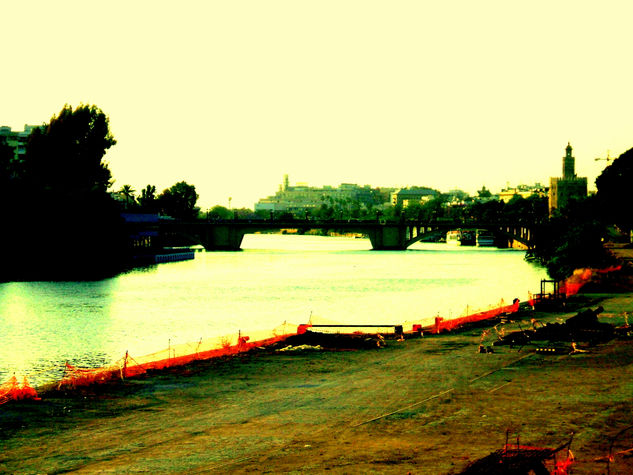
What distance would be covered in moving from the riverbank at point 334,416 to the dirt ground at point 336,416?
0.05m

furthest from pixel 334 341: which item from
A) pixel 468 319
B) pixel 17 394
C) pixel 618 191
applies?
pixel 618 191

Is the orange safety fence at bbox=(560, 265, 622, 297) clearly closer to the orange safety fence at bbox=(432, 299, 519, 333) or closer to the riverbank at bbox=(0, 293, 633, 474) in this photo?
the orange safety fence at bbox=(432, 299, 519, 333)

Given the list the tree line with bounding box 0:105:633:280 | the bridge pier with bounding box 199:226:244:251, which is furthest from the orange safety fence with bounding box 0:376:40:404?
the bridge pier with bounding box 199:226:244:251

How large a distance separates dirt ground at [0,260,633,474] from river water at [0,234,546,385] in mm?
11150

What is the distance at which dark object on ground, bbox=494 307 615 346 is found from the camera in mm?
39094

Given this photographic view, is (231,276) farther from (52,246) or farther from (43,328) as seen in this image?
(43,328)

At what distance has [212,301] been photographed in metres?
81.6

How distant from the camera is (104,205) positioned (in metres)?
126

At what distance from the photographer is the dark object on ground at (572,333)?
39.1 meters

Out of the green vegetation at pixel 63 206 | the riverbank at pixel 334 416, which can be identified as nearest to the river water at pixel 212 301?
the green vegetation at pixel 63 206

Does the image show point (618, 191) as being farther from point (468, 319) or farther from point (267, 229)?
point (267, 229)

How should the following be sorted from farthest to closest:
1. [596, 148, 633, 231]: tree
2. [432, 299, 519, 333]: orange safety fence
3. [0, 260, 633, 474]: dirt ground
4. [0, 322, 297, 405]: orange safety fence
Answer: [596, 148, 633, 231]: tree < [432, 299, 519, 333]: orange safety fence < [0, 322, 297, 405]: orange safety fence < [0, 260, 633, 474]: dirt ground

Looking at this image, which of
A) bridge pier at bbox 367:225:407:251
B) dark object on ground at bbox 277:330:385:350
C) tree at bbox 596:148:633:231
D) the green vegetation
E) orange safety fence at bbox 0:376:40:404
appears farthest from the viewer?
bridge pier at bbox 367:225:407:251

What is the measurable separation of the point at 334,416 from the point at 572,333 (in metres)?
17.7
